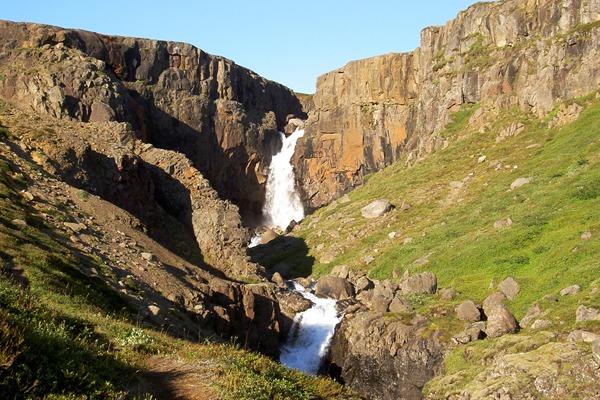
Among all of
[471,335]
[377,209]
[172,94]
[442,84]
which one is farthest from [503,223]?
[172,94]

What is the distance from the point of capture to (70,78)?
64750mm

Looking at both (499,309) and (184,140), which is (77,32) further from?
(499,309)

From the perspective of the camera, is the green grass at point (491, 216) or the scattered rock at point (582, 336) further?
the green grass at point (491, 216)

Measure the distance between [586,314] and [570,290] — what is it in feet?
12.2

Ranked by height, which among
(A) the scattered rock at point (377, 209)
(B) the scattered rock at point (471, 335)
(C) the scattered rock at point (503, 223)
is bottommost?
(B) the scattered rock at point (471, 335)

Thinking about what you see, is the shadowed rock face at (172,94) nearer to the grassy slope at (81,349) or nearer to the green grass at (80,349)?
the grassy slope at (81,349)

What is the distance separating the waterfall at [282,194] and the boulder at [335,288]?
147 ft

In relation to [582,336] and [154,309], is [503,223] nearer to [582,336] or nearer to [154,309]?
[582,336]

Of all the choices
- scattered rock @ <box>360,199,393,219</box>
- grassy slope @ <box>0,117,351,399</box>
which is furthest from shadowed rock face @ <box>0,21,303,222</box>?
grassy slope @ <box>0,117,351,399</box>

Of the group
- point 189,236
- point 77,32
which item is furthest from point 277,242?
point 77,32

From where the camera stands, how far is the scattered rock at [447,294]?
3678 centimetres

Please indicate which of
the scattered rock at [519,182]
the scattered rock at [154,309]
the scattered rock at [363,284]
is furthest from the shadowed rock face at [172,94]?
the scattered rock at [154,309]

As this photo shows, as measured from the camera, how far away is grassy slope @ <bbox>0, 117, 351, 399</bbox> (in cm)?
801

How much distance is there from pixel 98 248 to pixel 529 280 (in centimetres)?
2487
